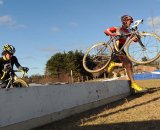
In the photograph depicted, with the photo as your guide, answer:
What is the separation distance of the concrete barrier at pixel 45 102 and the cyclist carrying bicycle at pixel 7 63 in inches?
48.3

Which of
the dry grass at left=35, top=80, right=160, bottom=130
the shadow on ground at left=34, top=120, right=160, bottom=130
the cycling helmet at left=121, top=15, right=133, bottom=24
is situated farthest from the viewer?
the cycling helmet at left=121, top=15, right=133, bottom=24

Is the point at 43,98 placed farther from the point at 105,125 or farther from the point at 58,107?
the point at 105,125

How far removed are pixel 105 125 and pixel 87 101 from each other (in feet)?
11.7

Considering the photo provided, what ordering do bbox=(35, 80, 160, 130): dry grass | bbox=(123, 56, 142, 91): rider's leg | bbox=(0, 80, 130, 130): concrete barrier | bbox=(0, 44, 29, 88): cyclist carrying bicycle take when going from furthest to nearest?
1. bbox=(123, 56, 142, 91): rider's leg
2. bbox=(0, 44, 29, 88): cyclist carrying bicycle
3. bbox=(0, 80, 130, 130): concrete barrier
4. bbox=(35, 80, 160, 130): dry grass

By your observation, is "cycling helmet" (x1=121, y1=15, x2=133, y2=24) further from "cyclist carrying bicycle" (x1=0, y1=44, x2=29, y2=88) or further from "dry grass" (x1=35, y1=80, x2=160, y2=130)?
"cyclist carrying bicycle" (x1=0, y1=44, x2=29, y2=88)

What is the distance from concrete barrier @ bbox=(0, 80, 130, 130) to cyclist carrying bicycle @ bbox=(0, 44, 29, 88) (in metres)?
1.23

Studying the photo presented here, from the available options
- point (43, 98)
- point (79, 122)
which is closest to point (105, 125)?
point (79, 122)

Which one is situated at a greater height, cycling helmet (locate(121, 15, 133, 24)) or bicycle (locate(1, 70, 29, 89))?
cycling helmet (locate(121, 15, 133, 24))

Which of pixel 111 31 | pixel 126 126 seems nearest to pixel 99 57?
pixel 111 31

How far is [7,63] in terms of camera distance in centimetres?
993

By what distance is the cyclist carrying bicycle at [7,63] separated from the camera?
9867 mm

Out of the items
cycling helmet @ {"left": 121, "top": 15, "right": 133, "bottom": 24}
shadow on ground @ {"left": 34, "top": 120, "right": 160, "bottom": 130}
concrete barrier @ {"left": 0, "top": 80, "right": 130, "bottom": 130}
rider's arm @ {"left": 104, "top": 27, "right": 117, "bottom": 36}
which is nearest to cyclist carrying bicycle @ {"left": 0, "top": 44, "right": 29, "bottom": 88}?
concrete barrier @ {"left": 0, "top": 80, "right": 130, "bottom": 130}

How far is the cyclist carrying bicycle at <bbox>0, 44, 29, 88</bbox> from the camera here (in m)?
9.87

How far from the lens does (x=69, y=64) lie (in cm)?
6066
